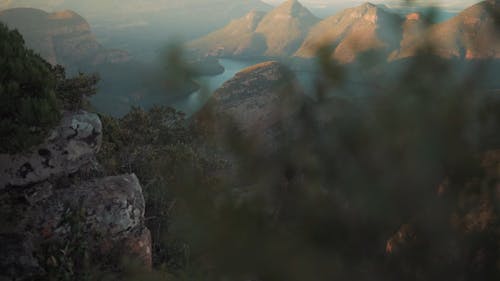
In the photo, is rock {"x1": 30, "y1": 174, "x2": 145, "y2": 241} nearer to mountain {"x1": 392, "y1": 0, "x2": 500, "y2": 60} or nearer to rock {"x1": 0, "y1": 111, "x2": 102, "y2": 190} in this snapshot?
rock {"x1": 0, "y1": 111, "x2": 102, "y2": 190}

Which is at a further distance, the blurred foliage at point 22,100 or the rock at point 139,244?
the rock at point 139,244

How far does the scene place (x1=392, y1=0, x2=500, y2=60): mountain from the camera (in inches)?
61.1

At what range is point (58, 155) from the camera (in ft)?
35.8

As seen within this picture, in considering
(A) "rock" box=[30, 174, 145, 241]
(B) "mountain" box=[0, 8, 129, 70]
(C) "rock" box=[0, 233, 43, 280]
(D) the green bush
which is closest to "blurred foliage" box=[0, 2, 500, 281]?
(D) the green bush

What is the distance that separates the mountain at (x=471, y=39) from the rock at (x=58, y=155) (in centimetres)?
1062

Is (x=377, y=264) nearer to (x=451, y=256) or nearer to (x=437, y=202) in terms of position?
(x=451, y=256)

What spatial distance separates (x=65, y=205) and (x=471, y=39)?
11.6 metres

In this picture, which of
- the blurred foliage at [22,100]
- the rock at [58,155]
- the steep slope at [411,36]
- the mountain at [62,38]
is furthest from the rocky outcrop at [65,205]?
the mountain at [62,38]

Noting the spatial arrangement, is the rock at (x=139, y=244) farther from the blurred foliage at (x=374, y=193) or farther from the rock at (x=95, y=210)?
the blurred foliage at (x=374, y=193)

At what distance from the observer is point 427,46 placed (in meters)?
1.76

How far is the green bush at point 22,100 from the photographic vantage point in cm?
845

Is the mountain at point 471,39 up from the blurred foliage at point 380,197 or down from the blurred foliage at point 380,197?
up

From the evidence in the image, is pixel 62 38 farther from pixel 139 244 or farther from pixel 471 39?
pixel 471 39

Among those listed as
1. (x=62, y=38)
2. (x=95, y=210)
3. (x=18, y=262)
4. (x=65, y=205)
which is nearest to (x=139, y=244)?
(x=95, y=210)
